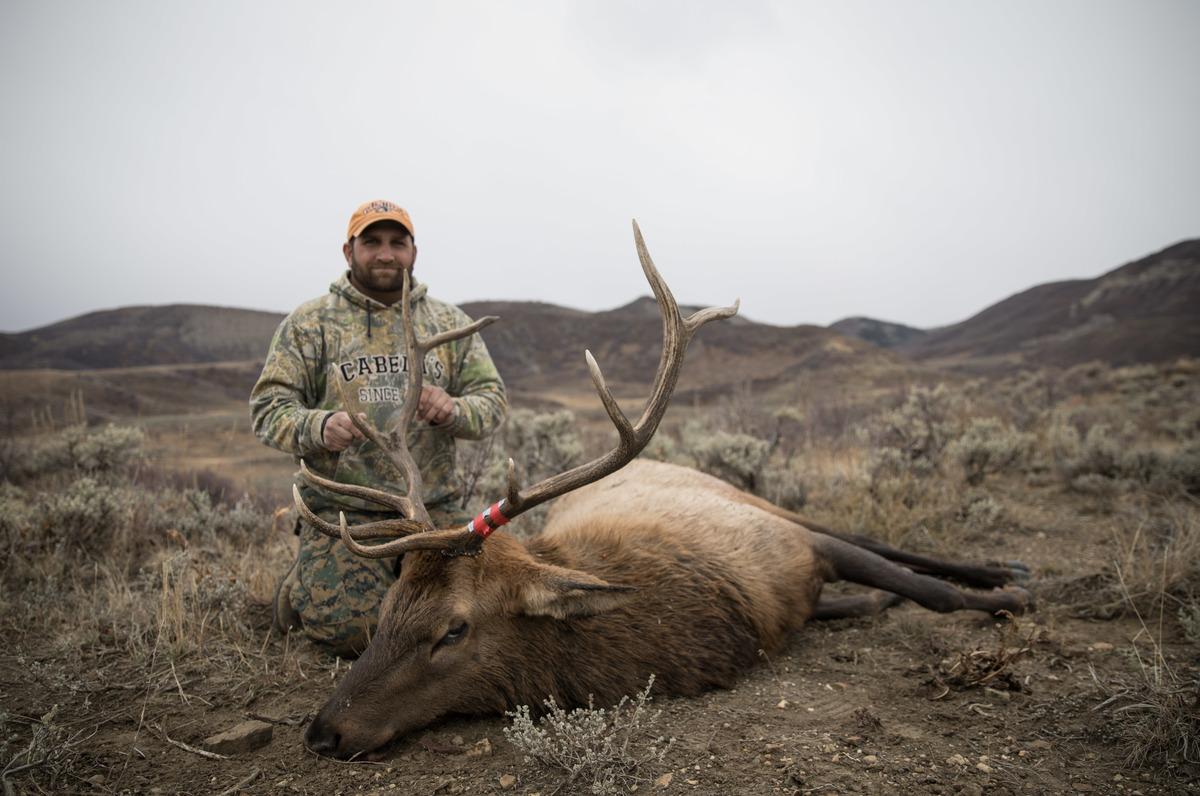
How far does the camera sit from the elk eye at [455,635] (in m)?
2.62

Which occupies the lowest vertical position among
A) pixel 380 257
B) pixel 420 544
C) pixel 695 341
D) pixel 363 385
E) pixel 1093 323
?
pixel 420 544

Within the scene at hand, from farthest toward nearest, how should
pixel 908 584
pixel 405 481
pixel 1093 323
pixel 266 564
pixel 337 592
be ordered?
pixel 1093 323, pixel 266 564, pixel 908 584, pixel 337 592, pixel 405 481

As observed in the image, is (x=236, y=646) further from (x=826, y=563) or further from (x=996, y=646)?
(x=996, y=646)

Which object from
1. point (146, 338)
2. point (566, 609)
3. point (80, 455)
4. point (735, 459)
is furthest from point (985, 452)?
point (146, 338)

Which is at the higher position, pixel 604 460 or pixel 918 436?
pixel 604 460

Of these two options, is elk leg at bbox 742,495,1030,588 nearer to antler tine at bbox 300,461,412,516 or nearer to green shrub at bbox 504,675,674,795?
green shrub at bbox 504,675,674,795

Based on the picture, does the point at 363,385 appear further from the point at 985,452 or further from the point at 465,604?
the point at 985,452

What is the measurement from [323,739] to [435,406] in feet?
5.24

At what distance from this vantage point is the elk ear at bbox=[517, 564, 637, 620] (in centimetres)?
264

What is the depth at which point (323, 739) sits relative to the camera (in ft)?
7.77

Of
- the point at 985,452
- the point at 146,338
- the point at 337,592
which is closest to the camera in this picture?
the point at 337,592

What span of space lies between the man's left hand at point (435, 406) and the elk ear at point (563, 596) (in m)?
1.16

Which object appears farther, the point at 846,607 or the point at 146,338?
the point at 146,338

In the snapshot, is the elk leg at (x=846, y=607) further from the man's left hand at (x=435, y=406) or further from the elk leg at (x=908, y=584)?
the man's left hand at (x=435, y=406)
